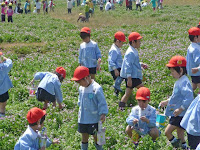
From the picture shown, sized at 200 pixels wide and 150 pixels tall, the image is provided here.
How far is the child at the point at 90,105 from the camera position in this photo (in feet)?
21.6

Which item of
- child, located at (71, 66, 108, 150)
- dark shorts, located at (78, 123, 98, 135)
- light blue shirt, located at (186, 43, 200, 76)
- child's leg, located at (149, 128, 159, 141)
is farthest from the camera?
light blue shirt, located at (186, 43, 200, 76)

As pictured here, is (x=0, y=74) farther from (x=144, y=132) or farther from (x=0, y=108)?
(x=144, y=132)

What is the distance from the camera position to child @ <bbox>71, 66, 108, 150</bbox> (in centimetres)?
659

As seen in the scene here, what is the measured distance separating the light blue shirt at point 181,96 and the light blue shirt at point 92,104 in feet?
Result: 4.76

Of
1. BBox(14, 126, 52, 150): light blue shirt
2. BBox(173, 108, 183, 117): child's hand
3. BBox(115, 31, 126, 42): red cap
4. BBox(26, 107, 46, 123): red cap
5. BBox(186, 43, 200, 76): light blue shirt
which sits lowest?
BBox(14, 126, 52, 150): light blue shirt

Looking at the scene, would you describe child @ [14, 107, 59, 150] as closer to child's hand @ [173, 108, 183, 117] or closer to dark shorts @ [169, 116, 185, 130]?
child's hand @ [173, 108, 183, 117]

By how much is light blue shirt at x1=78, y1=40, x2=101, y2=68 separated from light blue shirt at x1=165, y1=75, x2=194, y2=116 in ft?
13.2

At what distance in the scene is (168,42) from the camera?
17.9 m

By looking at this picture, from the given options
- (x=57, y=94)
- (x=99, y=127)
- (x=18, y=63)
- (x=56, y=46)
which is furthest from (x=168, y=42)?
(x=99, y=127)

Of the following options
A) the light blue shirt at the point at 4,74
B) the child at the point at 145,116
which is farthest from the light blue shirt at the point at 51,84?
the child at the point at 145,116

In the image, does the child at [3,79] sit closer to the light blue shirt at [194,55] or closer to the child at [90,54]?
the child at [90,54]

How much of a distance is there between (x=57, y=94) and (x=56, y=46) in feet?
32.2

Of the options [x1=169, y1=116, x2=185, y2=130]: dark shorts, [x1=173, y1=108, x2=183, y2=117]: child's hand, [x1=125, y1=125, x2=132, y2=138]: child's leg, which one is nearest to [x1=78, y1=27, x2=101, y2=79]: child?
[x1=125, y1=125, x2=132, y2=138]: child's leg

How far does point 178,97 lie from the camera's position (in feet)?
22.8
